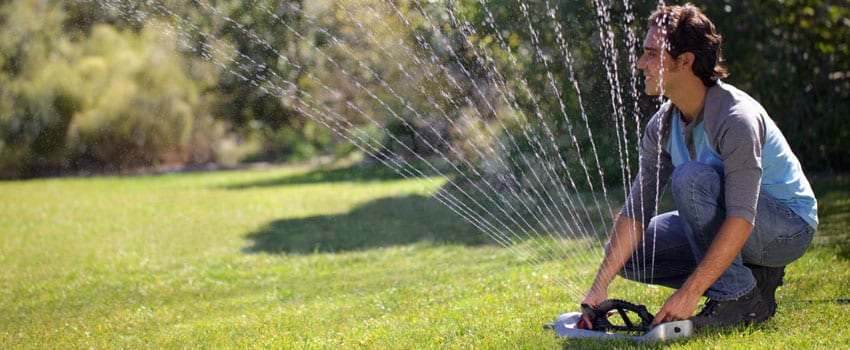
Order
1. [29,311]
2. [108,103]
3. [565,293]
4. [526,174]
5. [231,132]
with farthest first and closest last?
[231,132] → [108,103] → [526,174] → [29,311] → [565,293]

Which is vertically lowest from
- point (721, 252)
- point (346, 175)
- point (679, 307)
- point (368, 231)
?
point (346, 175)

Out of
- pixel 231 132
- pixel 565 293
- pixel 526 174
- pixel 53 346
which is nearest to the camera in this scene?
pixel 53 346

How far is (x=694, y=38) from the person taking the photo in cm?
299

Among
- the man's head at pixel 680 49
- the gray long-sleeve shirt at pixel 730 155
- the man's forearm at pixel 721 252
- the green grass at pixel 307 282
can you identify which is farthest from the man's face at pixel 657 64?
the green grass at pixel 307 282

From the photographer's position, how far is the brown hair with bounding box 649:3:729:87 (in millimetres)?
2980

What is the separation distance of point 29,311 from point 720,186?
136 inches

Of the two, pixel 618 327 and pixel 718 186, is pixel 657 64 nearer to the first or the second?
pixel 718 186

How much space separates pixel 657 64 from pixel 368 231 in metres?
4.72

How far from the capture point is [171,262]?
6.35m

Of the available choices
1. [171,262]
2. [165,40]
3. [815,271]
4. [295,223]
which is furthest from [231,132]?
[815,271]

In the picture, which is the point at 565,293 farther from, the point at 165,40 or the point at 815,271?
the point at 165,40

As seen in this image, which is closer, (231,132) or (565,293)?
(565,293)

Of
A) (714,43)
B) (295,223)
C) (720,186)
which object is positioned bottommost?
(295,223)

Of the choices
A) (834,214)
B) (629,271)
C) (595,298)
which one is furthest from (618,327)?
(834,214)
